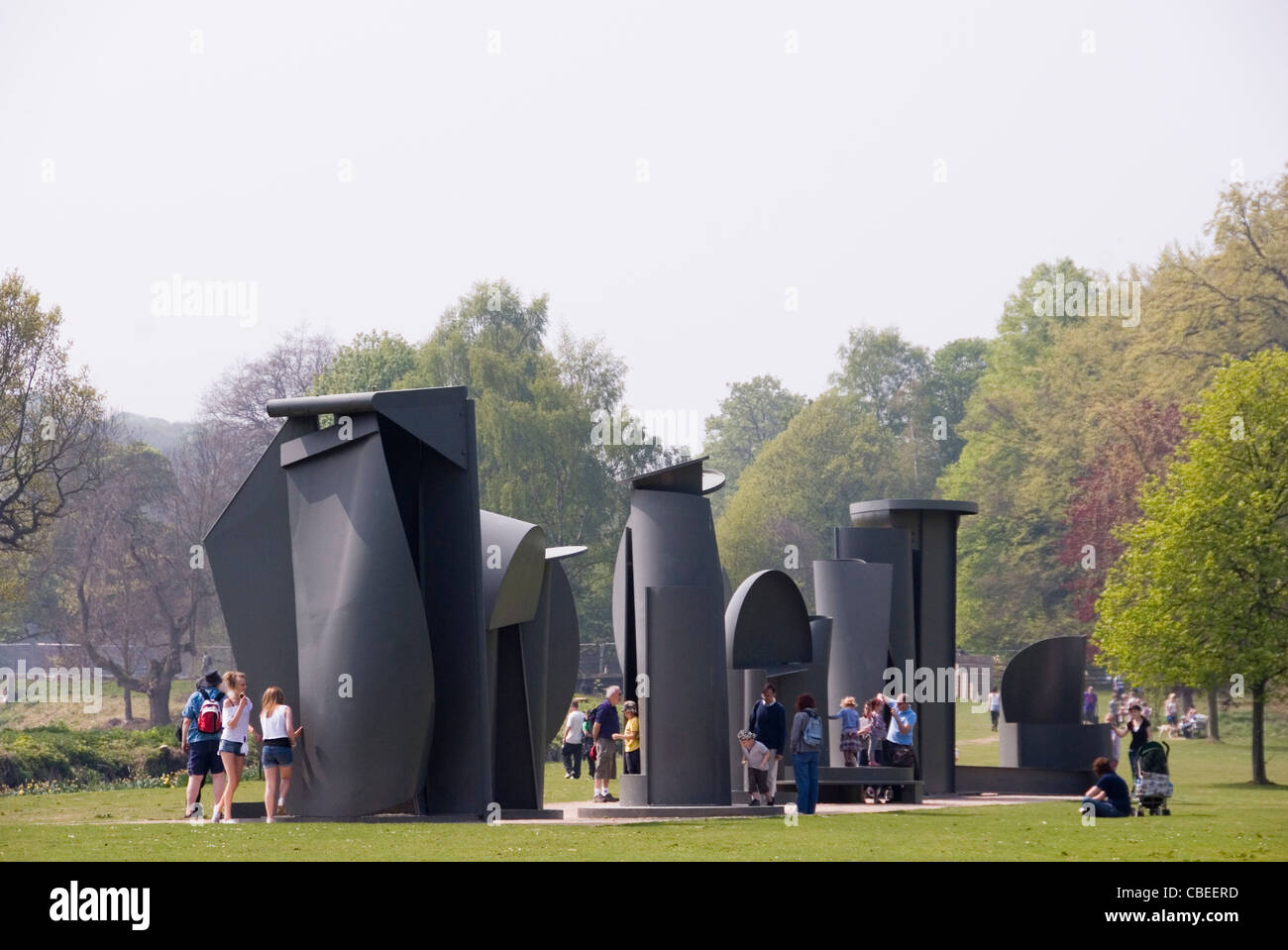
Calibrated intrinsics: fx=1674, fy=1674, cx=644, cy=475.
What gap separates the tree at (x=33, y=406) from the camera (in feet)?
129

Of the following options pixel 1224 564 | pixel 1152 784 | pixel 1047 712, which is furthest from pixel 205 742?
pixel 1224 564

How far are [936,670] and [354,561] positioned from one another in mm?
12259

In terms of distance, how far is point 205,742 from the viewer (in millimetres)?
18047

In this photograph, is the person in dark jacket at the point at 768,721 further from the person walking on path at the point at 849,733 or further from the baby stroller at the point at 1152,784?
the baby stroller at the point at 1152,784

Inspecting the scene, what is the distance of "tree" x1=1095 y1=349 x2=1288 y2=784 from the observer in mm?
30656

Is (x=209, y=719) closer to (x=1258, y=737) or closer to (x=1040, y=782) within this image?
(x=1040, y=782)

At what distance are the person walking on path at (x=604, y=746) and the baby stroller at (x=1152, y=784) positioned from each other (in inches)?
276

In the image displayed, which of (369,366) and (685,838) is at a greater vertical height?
(369,366)

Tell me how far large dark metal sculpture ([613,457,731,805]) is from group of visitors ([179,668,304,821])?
4.48m

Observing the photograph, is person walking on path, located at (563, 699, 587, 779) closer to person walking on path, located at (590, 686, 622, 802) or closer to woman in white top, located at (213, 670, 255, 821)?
person walking on path, located at (590, 686, 622, 802)

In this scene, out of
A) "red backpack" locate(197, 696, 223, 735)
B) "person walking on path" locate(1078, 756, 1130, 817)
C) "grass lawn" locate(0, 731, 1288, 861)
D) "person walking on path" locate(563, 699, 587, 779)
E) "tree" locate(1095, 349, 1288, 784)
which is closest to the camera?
"grass lawn" locate(0, 731, 1288, 861)

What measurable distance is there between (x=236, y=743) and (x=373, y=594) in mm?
2168

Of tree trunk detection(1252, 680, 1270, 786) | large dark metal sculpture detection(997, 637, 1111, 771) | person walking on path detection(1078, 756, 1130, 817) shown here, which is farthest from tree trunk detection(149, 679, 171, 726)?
person walking on path detection(1078, 756, 1130, 817)

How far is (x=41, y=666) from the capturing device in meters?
61.3
